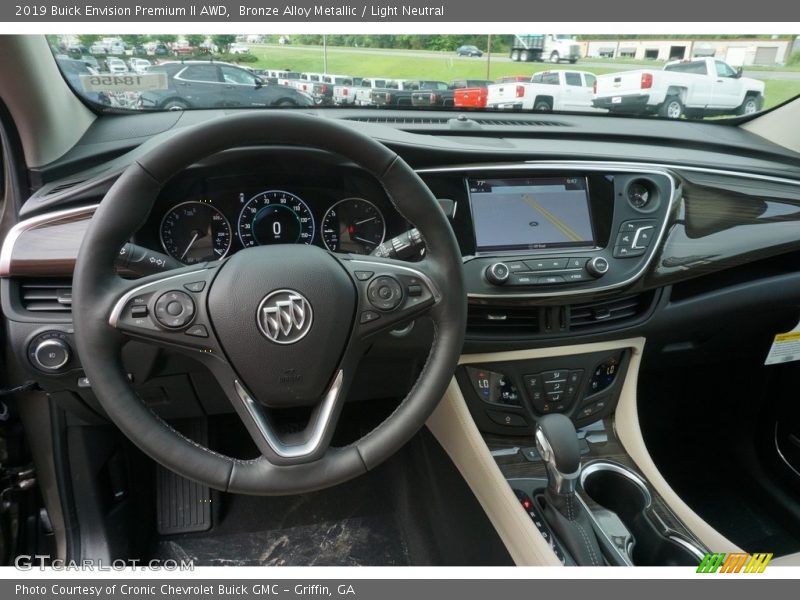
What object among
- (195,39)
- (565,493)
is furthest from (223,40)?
(565,493)

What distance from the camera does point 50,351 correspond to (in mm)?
1503

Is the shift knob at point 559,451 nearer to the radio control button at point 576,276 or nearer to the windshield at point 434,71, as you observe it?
the radio control button at point 576,276

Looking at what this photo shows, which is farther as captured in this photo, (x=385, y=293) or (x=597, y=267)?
(x=597, y=267)

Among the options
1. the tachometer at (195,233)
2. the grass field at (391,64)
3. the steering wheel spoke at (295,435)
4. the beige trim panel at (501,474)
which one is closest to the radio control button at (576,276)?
the beige trim panel at (501,474)

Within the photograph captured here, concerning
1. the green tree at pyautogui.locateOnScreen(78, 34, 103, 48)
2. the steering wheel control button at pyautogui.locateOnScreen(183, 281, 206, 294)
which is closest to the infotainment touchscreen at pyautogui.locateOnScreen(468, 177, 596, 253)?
the steering wheel control button at pyautogui.locateOnScreen(183, 281, 206, 294)

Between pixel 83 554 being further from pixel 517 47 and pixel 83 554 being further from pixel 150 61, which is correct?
pixel 517 47

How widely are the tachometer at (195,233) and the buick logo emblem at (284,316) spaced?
19.6 inches

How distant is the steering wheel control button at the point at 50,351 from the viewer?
59.1 inches

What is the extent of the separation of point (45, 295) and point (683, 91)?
7.25 feet

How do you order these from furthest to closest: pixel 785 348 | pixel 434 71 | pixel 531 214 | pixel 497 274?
pixel 785 348
pixel 434 71
pixel 531 214
pixel 497 274

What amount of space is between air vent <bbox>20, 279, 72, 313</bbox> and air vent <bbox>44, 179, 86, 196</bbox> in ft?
0.78

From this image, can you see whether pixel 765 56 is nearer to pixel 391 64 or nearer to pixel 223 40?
pixel 391 64

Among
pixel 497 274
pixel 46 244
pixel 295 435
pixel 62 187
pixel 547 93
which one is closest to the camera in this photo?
pixel 295 435

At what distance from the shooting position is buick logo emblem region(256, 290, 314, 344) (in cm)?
119
